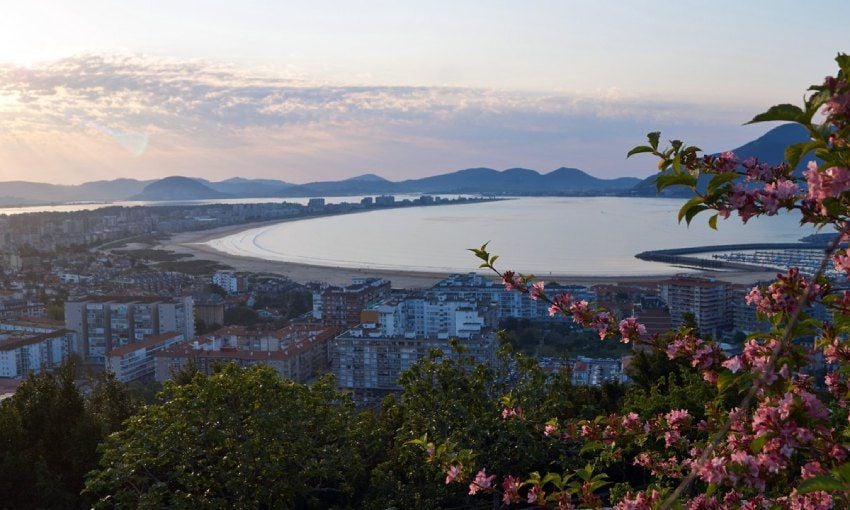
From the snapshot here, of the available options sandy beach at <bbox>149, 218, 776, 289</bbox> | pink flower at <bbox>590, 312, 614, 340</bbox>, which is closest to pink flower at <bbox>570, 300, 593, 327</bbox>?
pink flower at <bbox>590, 312, 614, 340</bbox>

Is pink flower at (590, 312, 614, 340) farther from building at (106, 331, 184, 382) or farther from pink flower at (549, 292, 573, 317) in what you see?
building at (106, 331, 184, 382)

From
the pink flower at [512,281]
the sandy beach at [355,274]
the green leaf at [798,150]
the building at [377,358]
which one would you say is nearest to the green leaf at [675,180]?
the green leaf at [798,150]

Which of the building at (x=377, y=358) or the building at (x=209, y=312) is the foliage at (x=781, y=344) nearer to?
the building at (x=377, y=358)

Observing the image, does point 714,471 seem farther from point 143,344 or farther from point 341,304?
point 341,304

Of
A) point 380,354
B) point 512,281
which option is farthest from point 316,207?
point 512,281

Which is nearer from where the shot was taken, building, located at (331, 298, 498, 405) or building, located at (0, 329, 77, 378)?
building, located at (331, 298, 498, 405)

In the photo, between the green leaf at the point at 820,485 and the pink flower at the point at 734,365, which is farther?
the pink flower at the point at 734,365

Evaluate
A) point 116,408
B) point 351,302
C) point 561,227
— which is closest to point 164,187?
point 561,227
